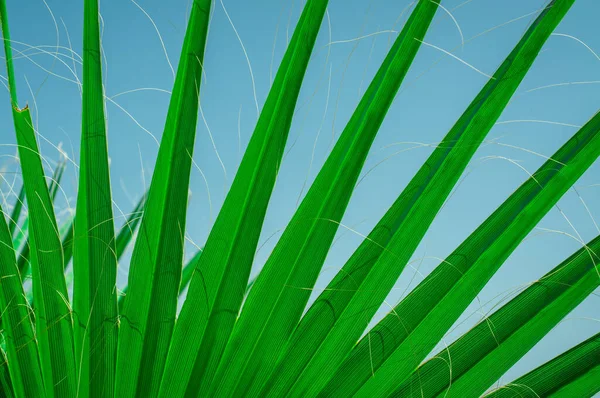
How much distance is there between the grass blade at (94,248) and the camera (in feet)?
2.96

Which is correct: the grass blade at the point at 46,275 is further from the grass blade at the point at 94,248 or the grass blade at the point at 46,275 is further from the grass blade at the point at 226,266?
the grass blade at the point at 226,266

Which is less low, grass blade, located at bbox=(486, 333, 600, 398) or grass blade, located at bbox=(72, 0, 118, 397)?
grass blade, located at bbox=(72, 0, 118, 397)

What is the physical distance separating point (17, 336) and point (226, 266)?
439mm

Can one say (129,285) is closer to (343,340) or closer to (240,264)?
(240,264)

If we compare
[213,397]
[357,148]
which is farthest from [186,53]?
[213,397]

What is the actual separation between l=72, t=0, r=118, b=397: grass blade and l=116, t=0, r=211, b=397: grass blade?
41mm

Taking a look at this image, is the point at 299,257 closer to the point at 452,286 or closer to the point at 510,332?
the point at 452,286

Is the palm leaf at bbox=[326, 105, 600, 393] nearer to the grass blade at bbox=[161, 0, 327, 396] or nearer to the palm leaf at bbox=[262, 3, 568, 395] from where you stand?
the palm leaf at bbox=[262, 3, 568, 395]

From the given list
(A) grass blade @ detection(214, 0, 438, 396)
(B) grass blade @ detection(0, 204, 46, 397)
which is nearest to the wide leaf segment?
(A) grass blade @ detection(214, 0, 438, 396)

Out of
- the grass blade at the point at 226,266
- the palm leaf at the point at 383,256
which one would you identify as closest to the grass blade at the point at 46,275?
the grass blade at the point at 226,266

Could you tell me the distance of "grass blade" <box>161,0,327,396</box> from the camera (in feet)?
2.83

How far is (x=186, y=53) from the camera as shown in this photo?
2.80 ft

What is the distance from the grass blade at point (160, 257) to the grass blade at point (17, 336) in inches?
8.0

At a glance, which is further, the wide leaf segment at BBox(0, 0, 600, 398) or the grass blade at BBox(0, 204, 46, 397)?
the grass blade at BBox(0, 204, 46, 397)
